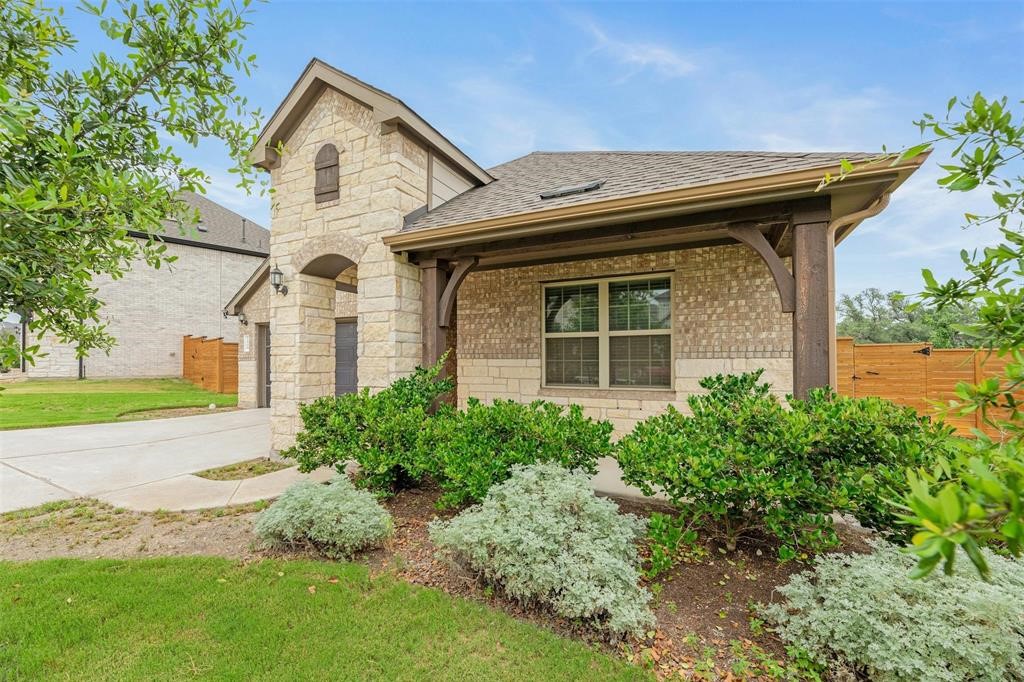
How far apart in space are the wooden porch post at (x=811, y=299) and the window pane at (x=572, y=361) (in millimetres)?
3182

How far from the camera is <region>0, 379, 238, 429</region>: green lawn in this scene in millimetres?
9336

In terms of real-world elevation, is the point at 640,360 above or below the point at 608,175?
below

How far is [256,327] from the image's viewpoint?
11.8 m

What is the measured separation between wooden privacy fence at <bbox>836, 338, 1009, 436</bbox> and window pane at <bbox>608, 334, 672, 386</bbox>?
3.62m

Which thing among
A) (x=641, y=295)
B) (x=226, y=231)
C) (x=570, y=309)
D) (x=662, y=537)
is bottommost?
(x=662, y=537)

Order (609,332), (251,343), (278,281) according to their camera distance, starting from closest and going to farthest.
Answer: (278,281), (609,332), (251,343)

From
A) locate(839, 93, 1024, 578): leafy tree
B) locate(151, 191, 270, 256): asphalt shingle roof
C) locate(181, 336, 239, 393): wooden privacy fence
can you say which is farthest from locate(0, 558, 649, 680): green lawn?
locate(151, 191, 270, 256): asphalt shingle roof

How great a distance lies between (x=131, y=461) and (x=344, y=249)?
13.7 ft

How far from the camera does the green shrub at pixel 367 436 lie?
4145 millimetres

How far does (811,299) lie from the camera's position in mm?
3672

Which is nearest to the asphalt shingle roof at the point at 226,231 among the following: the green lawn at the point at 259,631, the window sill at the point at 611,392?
the window sill at the point at 611,392

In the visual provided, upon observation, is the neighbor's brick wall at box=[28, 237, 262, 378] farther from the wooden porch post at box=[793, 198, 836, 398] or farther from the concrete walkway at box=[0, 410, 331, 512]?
the wooden porch post at box=[793, 198, 836, 398]

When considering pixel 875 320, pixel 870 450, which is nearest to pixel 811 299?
pixel 870 450

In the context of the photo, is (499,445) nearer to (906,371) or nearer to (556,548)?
(556,548)
